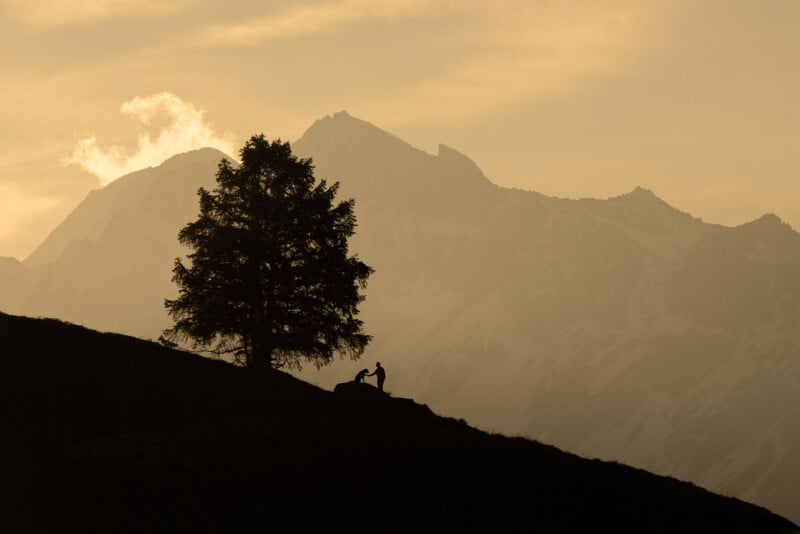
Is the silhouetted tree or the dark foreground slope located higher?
the silhouetted tree

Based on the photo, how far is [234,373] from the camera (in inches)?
2005

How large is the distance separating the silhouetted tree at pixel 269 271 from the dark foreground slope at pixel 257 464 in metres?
5.19

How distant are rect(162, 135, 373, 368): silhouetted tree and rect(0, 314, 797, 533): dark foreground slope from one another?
17.0 ft

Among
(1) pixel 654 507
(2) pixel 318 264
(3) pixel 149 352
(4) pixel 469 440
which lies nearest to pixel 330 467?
(4) pixel 469 440

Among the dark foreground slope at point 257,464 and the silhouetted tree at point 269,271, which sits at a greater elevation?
the silhouetted tree at point 269,271

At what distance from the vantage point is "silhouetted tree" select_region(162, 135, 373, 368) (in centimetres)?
5650

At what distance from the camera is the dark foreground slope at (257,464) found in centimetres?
3394

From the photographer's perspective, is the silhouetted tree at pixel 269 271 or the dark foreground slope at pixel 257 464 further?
the silhouetted tree at pixel 269 271

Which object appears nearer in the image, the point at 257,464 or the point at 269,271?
the point at 257,464

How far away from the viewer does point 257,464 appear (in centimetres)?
3800

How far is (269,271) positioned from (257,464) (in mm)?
19856

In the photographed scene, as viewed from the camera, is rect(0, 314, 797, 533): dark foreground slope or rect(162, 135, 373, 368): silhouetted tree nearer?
rect(0, 314, 797, 533): dark foreground slope

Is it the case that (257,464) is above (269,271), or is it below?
below

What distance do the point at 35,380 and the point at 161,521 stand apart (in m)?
13.9
